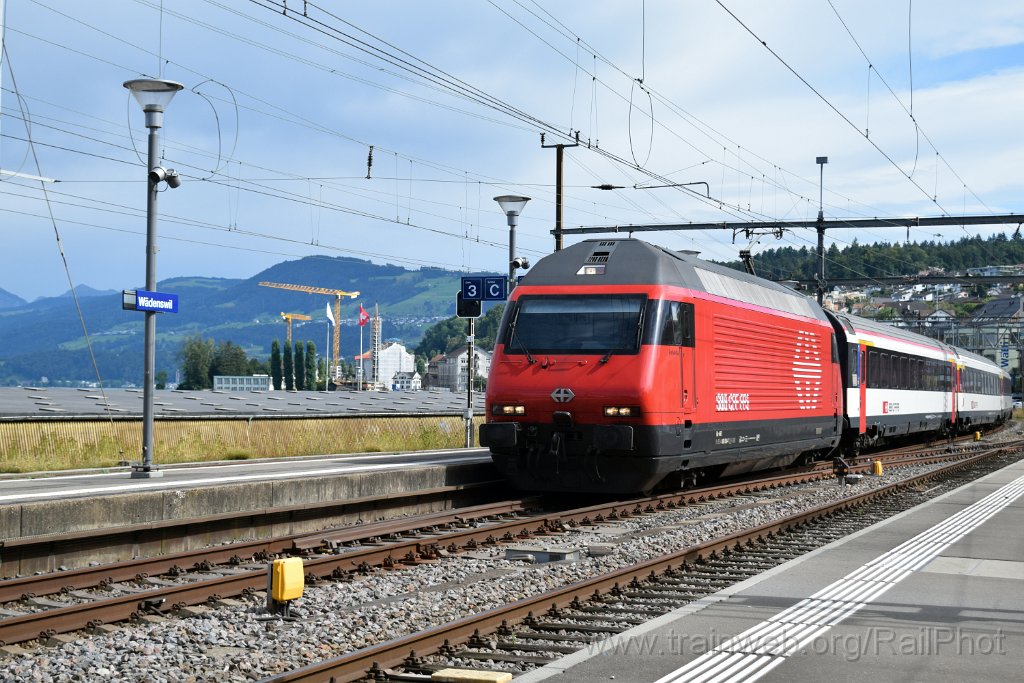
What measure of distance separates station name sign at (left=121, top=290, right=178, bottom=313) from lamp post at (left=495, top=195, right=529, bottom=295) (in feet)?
32.7

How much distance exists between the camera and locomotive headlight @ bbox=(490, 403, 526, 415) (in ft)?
55.3

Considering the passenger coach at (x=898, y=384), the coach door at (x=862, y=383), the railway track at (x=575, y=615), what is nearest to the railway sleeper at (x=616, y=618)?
the railway track at (x=575, y=615)

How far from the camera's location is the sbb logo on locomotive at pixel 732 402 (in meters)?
18.5

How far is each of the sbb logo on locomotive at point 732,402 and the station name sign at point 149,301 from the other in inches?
341

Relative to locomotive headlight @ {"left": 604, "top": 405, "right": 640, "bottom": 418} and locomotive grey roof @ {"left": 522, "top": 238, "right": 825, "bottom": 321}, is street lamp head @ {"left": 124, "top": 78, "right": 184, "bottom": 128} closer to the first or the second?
locomotive grey roof @ {"left": 522, "top": 238, "right": 825, "bottom": 321}

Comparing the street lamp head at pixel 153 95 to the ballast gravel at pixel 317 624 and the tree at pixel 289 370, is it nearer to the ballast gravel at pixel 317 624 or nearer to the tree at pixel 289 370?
the ballast gravel at pixel 317 624

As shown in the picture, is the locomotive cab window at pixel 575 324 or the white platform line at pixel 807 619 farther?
the locomotive cab window at pixel 575 324

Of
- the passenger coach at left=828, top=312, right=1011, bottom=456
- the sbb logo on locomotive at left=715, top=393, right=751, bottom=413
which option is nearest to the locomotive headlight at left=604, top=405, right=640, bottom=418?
the sbb logo on locomotive at left=715, top=393, right=751, bottom=413

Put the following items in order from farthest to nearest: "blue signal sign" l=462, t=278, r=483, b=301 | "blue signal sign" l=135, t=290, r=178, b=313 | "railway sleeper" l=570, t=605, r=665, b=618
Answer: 1. "blue signal sign" l=462, t=278, r=483, b=301
2. "blue signal sign" l=135, t=290, r=178, b=313
3. "railway sleeper" l=570, t=605, r=665, b=618

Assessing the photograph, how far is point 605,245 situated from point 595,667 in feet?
38.2

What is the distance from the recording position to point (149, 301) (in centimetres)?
1819

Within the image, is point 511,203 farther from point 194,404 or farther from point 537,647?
point 537,647

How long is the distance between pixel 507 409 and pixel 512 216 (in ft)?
37.8

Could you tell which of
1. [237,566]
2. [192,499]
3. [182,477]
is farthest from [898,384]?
[237,566]
